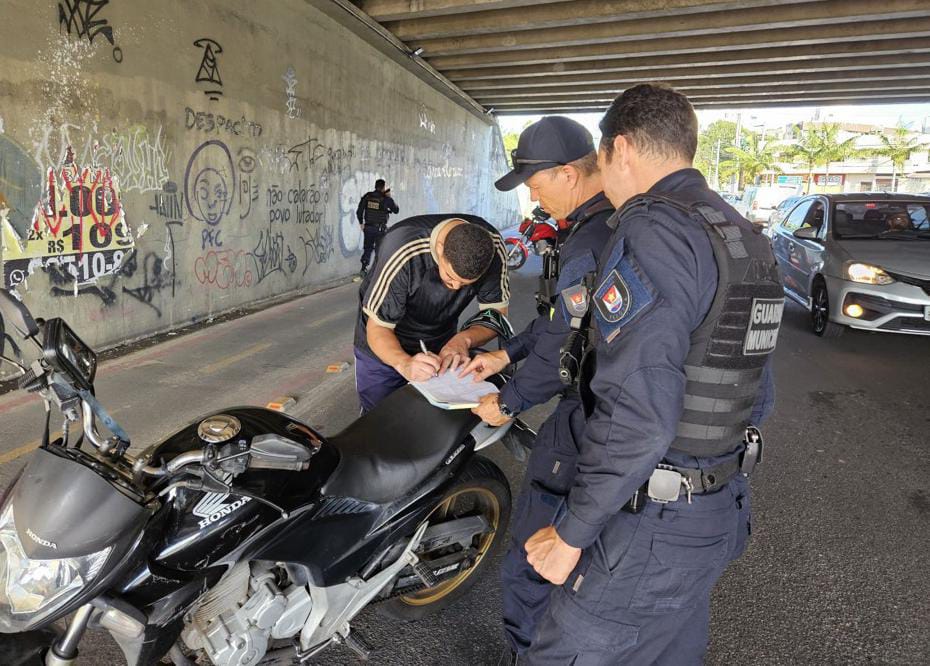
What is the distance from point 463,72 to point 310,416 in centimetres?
1400

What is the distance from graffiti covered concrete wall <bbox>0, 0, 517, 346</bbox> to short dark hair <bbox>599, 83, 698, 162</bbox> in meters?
5.38

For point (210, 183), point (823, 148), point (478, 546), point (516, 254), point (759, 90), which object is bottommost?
point (478, 546)

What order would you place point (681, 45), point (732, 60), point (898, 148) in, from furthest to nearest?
point (898, 148), point (732, 60), point (681, 45)

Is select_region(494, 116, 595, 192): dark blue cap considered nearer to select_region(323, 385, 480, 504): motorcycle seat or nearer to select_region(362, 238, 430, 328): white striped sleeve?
select_region(362, 238, 430, 328): white striped sleeve

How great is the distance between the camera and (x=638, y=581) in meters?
1.57

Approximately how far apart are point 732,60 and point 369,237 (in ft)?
29.1

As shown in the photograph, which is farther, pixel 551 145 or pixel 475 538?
pixel 475 538

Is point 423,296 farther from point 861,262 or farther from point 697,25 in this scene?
point 697,25

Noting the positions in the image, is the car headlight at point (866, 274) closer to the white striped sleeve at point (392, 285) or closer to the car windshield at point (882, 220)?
the car windshield at point (882, 220)

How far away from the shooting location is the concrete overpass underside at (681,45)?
10.5 meters

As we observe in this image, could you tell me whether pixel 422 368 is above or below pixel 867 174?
below

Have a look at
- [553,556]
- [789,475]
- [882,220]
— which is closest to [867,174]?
[882,220]

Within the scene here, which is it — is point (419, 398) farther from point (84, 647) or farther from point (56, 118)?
point (56, 118)

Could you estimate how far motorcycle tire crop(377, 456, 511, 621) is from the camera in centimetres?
251
